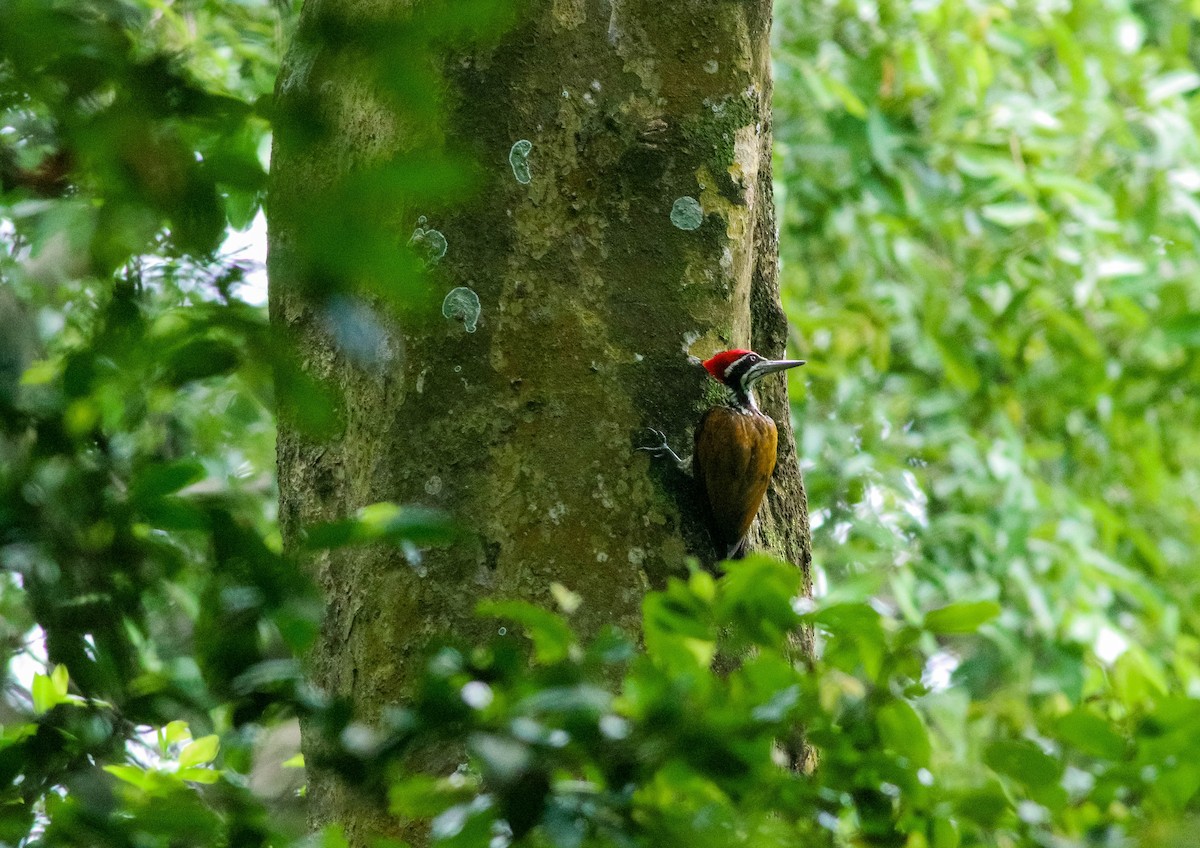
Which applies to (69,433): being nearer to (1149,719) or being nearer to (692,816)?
(692,816)

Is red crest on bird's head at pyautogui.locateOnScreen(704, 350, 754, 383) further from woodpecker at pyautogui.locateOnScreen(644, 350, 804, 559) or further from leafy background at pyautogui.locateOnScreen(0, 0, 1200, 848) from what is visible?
leafy background at pyautogui.locateOnScreen(0, 0, 1200, 848)

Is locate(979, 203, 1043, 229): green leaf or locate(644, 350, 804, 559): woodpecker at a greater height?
locate(644, 350, 804, 559): woodpecker

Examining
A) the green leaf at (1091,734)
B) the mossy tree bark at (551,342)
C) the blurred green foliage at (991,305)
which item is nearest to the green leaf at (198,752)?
the mossy tree bark at (551,342)

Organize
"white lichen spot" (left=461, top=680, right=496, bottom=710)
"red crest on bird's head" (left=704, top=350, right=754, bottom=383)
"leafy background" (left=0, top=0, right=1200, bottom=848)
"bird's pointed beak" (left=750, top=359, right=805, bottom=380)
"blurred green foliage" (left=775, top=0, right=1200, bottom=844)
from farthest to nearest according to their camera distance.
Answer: "blurred green foliage" (left=775, top=0, right=1200, bottom=844) < "bird's pointed beak" (left=750, top=359, right=805, bottom=380) < "red crest on bird's head" (left=704, top=350, right=754, bottom=383) < "white lichen spot" (left=461, top=680, right=496, bottom=710) < "leafy background" (left=0, top=0, right=1200, bottom=848)

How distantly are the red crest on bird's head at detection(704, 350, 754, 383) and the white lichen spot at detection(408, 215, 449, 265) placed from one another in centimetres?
47

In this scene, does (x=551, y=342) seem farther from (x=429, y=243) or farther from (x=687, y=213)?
(x=687, y=213)

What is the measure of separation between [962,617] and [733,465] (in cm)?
98

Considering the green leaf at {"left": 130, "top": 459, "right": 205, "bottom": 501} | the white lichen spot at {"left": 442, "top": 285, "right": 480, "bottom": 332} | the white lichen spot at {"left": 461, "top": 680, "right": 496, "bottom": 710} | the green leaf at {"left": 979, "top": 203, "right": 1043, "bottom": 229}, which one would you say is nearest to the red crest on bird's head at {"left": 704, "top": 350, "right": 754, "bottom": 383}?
the white lichen spot at {"left": 442, "top": 285, "right": 480, "bottom": 332}

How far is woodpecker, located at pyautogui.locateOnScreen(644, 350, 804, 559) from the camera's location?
2023mm

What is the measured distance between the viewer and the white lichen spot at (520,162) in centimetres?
208

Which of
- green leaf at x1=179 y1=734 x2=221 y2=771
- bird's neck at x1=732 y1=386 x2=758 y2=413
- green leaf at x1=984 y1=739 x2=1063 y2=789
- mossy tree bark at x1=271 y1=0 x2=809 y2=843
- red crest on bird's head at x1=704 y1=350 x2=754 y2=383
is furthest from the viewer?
bird's neck at x1=732 y1=386 x2=758 y2=413

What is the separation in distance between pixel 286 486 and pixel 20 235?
3.30 feet

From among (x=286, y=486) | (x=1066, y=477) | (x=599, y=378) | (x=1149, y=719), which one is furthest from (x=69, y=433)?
(x=1066, y=477)

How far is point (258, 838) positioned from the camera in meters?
0.92
